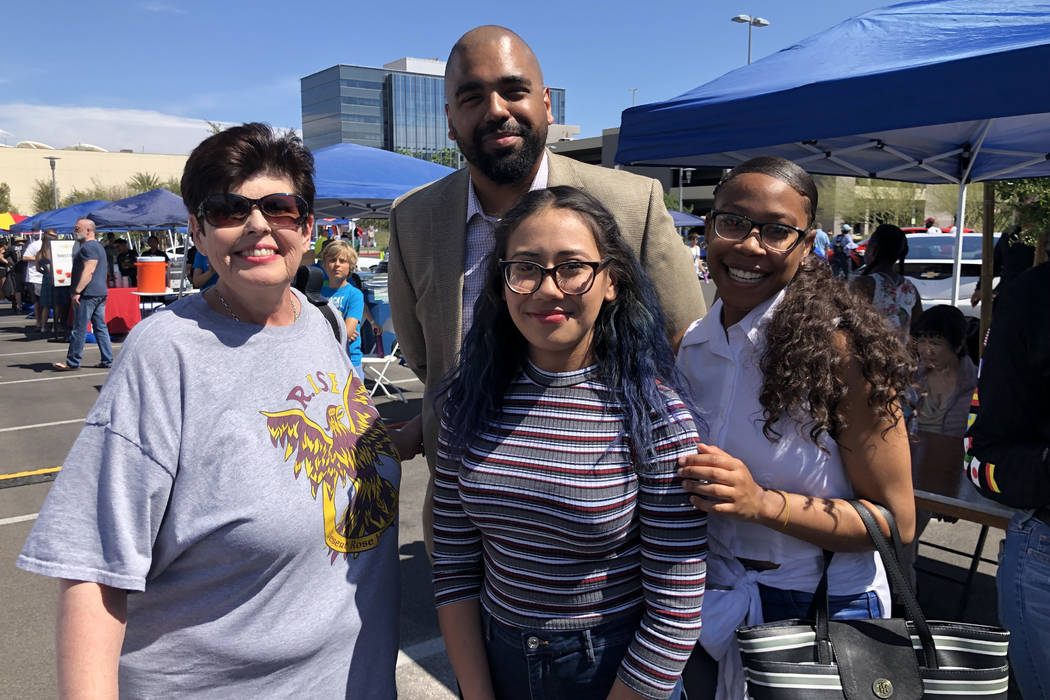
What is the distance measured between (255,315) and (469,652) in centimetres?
89

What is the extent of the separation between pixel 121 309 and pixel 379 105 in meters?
97.6

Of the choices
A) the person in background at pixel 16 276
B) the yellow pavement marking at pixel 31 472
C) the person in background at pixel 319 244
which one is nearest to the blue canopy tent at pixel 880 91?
the person in background at pixel 319 244

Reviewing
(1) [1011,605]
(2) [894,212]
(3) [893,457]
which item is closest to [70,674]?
(3) [893,457]

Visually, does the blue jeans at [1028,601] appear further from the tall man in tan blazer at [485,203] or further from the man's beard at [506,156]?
the man's beard at [506,156]

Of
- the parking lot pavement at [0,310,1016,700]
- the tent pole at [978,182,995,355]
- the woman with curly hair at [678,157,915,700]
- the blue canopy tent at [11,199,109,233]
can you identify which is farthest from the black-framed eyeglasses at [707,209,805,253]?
the blue canopy tent at [11,199,109,233]

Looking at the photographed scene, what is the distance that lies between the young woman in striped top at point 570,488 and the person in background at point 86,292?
438 inches

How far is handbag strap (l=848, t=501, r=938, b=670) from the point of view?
1459 mm

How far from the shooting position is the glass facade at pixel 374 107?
9869 centimetres

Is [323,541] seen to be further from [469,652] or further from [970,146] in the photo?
[970,146]

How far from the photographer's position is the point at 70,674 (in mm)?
1169

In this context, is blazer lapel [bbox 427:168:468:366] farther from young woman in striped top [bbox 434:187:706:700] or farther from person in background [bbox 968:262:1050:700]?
person in background [bbox 968:262:1050:700]

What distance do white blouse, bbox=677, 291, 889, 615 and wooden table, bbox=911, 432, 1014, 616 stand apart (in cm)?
123

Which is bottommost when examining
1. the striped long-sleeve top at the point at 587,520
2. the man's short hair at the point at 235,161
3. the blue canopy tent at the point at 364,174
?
the striped long-sleeve top at the point at 587,520

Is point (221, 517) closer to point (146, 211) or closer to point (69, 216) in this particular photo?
point (146, 211)
